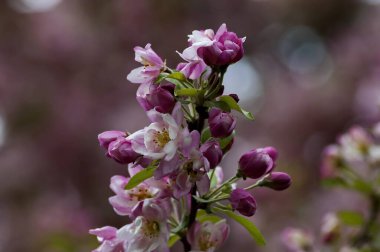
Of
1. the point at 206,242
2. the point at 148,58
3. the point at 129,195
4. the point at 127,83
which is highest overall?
the point at 127,83

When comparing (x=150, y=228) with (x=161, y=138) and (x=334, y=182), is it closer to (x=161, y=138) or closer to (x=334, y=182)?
(x=161, y=138)

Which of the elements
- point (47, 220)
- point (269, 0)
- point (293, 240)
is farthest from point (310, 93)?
point (293, 240)

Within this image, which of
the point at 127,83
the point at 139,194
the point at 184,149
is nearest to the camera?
the point at 184,149

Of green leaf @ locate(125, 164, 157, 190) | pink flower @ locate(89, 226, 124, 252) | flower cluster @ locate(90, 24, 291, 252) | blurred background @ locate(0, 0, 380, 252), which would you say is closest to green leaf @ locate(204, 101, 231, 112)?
flower cluster @ locate(90, 24, 291, 252)

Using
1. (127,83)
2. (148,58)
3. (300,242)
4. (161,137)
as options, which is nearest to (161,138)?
(161,137)

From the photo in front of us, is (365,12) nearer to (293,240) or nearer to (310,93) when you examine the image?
(310,93)

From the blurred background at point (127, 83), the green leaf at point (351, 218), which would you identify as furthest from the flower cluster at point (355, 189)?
the blurred background at point (127, 83)
